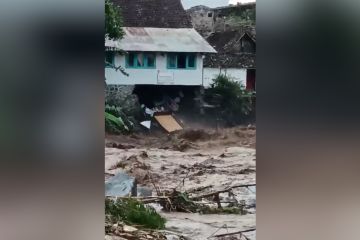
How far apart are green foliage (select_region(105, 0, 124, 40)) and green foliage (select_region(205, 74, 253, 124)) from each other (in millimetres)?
595

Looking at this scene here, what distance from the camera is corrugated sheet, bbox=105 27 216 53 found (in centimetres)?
266

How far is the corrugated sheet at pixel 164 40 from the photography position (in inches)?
105

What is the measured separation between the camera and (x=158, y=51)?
2.66 metres

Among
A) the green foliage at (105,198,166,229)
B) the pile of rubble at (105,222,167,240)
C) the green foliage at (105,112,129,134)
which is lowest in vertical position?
the pile of rubble at (105,222,167,240)

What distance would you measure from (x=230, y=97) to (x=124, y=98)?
1.95ft

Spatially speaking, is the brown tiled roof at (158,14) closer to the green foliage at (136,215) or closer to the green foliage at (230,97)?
the green foliage at (230,97)

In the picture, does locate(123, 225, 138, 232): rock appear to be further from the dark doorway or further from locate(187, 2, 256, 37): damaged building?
locate(187, 2, 256, 37): damaged building

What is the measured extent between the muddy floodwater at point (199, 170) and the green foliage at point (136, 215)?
0.16 feet

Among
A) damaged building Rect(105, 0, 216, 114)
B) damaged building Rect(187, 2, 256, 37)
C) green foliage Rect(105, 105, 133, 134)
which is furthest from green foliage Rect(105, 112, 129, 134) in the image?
damaged building Rect(187, 2, 256, 37)

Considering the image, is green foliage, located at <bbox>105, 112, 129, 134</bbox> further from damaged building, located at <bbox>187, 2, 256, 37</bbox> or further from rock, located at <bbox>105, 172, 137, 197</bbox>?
damaged building, located at <bbox>187, 2, 256, 37</bbox>

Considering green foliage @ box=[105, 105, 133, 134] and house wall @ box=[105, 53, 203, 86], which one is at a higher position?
house wall @ box=[105, 53, 203, 86]

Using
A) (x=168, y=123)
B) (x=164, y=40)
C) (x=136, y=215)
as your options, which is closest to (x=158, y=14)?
(x=164, y=40)
